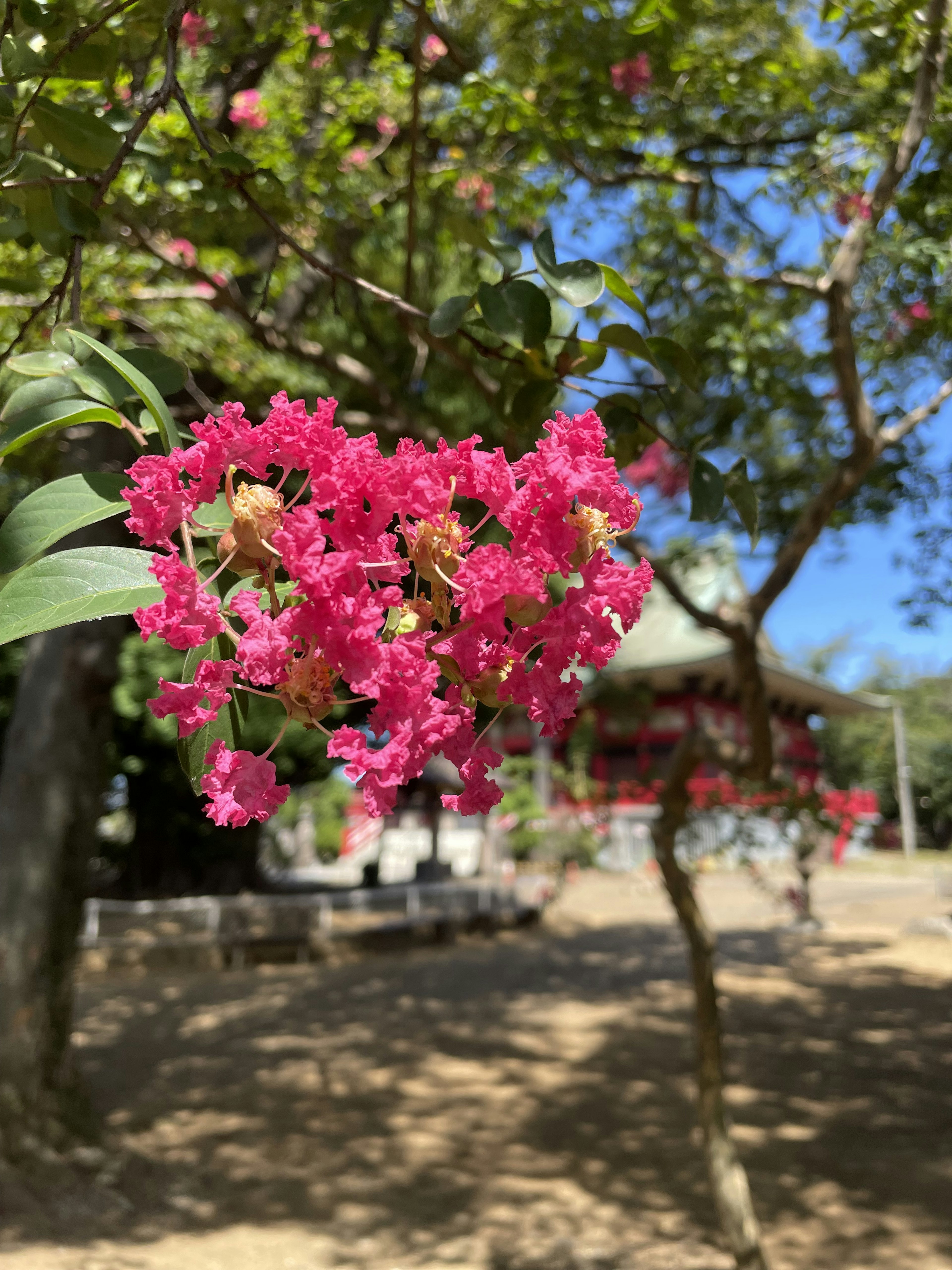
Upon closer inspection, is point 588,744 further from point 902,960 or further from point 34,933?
point 34,933

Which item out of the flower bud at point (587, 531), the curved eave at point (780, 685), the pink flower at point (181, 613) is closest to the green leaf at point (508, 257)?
the flower bud at point (587, 531)

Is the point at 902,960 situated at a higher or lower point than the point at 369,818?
lower

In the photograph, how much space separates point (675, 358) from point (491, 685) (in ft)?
2.48

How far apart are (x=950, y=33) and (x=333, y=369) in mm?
2364

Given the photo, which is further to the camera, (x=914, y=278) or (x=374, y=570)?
(x=914, y=278)

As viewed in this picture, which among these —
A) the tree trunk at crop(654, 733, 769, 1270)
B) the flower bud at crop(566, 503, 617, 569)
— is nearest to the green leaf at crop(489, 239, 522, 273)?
→ the flower bud at crop(566, 503, 617, 569)

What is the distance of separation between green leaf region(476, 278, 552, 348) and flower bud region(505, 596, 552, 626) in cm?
56

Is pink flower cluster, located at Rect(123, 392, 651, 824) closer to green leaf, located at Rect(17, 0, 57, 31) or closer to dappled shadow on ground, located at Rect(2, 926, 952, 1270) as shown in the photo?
green leaf, located at Rect(17, 0, 57, 31)

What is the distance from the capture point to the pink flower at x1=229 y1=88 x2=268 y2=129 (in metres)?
3.86

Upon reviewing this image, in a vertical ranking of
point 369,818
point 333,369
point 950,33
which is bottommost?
point 369,818

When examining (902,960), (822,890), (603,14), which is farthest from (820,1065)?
(822,890)

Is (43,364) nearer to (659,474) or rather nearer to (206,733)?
(206,733)

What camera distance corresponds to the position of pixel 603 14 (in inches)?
126

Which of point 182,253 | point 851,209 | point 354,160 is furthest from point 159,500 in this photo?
point 354,160
